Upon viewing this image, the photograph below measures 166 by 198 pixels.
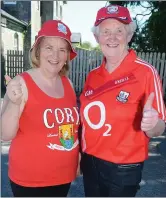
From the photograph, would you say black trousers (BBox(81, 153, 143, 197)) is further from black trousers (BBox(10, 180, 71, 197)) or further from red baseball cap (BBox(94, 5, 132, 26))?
red baseball cap (BBox(94, 5, 132, 26))

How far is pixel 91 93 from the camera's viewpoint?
2.12 m

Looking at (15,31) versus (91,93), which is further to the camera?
(15,31)

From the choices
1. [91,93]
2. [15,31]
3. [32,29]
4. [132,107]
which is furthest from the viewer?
[32,29]

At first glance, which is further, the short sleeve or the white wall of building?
the white wall of building

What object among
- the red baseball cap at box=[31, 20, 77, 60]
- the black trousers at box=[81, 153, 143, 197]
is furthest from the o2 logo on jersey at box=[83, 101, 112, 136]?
the red baseball cap at box=[31, 20, 77, 60]

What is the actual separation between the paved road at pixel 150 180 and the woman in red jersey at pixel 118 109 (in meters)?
1.62

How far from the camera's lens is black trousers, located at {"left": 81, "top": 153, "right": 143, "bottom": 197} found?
1999mm

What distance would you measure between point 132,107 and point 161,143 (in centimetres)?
396

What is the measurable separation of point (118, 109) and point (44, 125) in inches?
21.1

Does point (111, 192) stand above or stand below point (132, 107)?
below

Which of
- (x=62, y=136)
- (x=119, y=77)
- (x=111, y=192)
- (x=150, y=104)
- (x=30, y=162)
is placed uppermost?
(x=119, y=77)

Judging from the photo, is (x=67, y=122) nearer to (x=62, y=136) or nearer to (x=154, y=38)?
(x=62, y=136)

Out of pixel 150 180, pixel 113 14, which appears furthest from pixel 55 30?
pixel 150 180

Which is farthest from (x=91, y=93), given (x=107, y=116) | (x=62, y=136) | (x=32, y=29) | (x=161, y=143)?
(x=32, y=29)
